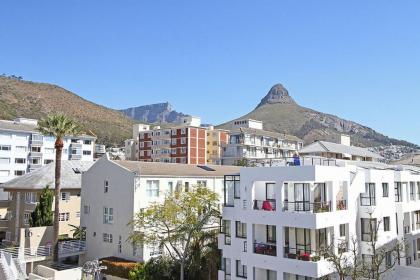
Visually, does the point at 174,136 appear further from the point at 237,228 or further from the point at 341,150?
the point at 237,228

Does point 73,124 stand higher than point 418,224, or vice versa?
point 73,124

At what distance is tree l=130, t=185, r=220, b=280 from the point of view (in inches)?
1372

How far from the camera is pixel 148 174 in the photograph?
131 feet

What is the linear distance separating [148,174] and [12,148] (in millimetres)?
64623

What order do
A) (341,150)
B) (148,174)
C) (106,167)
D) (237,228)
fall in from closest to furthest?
1. (237,228)
2. (148,174)
3. (106,167)
4. (341,150)

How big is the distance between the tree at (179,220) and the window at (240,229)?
3190mm

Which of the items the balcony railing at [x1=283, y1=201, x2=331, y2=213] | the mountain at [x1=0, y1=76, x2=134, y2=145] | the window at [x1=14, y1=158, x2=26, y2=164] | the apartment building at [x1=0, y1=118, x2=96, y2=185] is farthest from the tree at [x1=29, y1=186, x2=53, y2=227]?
the mountain at [x1=0, y1=76, x2=134, y2=145]

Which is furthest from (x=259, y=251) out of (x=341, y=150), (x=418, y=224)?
(x=341, y=150)

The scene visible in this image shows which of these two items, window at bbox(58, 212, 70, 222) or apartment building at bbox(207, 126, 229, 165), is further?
apartment building at bbox(207, 126, 229, 165)

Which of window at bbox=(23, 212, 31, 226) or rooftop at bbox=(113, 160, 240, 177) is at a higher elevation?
rooftop at bbox=(113, 160, 240, 177)

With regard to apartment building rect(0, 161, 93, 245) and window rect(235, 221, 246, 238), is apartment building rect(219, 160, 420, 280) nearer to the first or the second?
window rect(235, 221, 246, 238)

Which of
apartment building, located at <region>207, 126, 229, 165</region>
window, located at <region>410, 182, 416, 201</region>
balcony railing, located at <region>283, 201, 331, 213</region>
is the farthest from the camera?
apartment building, located at <region>207, 126, 229, 165</region>

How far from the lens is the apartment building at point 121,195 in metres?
39.5

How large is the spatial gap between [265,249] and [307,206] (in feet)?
14.3
